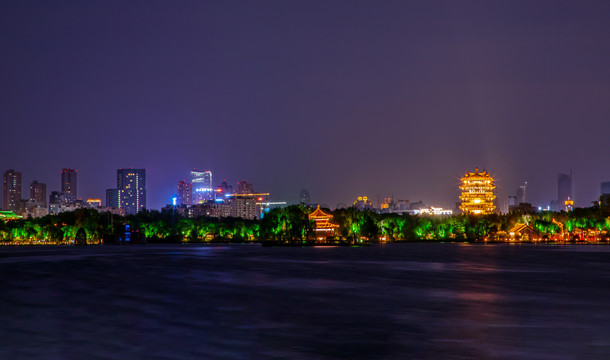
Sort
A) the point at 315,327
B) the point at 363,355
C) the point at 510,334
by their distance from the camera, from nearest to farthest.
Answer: the point at 363,355
the point at 510,334
the point at 315,327

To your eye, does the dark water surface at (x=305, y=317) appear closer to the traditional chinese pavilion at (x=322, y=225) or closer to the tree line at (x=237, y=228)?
the traditional chinese pavilion at (x=322, y=225)

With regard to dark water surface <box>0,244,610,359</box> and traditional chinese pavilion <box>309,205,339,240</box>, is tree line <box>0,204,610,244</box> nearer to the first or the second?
traditional chinese pavilion <box>309,205,339,240</box>

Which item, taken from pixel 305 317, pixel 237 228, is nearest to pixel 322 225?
pixel 237 228

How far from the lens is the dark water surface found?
16344 mm

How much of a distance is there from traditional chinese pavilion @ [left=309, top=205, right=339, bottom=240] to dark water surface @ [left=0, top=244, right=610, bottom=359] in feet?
247

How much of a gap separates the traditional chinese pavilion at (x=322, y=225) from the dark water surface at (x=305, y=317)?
247ft

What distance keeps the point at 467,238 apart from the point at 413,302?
407 ft

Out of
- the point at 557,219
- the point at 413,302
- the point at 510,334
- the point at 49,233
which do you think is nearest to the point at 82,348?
the point at 510,334

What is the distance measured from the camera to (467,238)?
5758 inches

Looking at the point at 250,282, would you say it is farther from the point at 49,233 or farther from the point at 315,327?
the point at 49,233

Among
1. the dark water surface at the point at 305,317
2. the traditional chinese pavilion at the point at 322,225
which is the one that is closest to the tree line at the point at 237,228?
the traditional chinese pavilion at the point at 322,225

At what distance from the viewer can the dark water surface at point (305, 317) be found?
1634 cm

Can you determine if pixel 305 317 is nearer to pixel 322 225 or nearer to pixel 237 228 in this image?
pixel 322 225

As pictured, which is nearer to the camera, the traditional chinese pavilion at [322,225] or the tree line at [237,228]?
the traditional chinese pavilion at [322,225]
